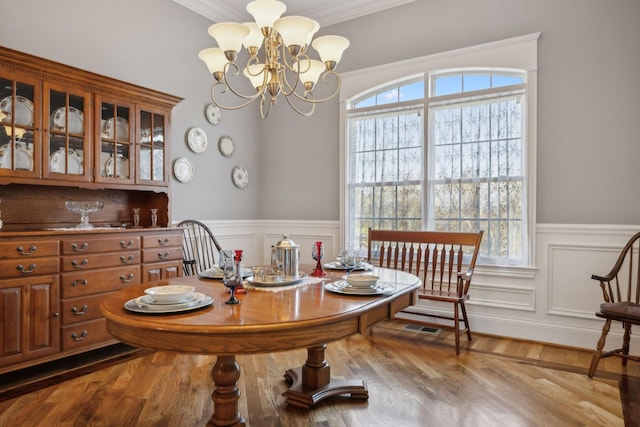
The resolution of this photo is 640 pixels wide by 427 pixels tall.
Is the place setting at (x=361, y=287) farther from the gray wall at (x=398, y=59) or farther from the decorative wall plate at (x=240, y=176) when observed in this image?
the decorative wall plate at (x=240, y=176)

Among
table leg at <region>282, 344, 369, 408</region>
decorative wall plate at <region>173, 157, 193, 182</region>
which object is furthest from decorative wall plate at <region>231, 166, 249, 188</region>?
table leg at <region>282, 344, 369, 408</region>

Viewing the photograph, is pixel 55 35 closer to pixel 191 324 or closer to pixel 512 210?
pixel 191 324

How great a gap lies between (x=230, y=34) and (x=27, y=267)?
6.32 feet

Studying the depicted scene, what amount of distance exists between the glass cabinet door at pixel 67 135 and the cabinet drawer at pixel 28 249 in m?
0.50

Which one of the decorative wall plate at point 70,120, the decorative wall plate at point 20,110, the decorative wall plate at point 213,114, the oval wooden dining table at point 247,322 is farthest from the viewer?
the decorative wall plate at point 213,114

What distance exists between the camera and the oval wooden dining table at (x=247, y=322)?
1.37 metres

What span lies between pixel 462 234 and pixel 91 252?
291cm

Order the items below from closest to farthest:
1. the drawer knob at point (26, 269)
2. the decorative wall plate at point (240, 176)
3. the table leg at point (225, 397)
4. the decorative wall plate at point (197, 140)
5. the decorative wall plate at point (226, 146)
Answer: the table leg at point (225, 397) → the drawer knob at point (26, 269) → the decorative wall plate at point (197, 140) → the decorative wall plate at point (226, 146) → the decorative wall plate at point (240, 176)

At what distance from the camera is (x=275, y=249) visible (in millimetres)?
2250

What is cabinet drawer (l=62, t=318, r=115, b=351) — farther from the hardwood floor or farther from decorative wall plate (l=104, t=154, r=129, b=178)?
decorative wall plate (l=104, t=154, r=129, b=178)

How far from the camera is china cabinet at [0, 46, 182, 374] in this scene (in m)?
2.65

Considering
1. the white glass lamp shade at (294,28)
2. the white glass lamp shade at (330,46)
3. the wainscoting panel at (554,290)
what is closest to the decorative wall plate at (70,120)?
the white glass lamp shade at (294,28)

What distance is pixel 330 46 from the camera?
8.20 feet

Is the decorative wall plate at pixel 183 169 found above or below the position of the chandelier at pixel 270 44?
below
